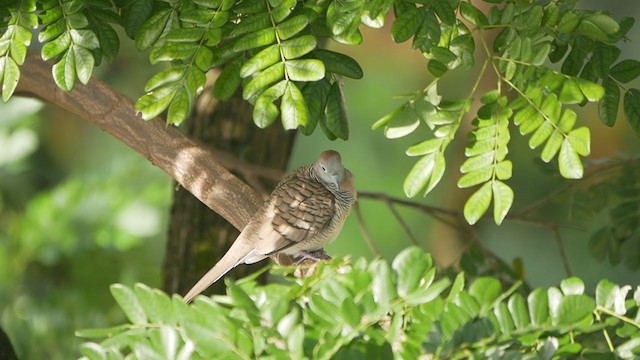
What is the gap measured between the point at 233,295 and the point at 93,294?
150 inches

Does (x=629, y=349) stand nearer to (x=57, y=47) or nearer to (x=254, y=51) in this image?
(x=254, y=51)

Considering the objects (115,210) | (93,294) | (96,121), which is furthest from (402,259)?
(93,294)

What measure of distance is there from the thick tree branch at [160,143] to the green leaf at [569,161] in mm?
803

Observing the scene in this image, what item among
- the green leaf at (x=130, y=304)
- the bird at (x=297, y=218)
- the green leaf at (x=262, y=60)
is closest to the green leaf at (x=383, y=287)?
the green leaf at (x=130, y=304)

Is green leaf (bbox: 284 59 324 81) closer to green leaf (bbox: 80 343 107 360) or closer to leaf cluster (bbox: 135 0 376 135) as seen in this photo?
leaf cluster (bbox: 135 0 376 135)

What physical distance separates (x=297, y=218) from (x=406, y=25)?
79 cm

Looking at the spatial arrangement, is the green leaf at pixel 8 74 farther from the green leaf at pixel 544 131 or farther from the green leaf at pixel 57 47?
the green leaf at pixel 544 131

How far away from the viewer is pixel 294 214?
2.19 m

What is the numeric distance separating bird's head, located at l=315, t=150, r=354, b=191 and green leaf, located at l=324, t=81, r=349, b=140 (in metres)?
0.64

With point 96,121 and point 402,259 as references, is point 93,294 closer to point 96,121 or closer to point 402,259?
point 96,121

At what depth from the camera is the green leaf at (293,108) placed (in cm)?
148

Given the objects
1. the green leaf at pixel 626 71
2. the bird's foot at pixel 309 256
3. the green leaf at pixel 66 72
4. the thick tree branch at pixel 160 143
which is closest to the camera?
the green leaf at pixel 66 72

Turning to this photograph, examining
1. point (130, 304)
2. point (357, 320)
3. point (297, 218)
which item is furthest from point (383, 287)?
point (297, 218)

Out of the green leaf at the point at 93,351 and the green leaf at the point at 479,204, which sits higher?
the green leaf at the point at 93,351
